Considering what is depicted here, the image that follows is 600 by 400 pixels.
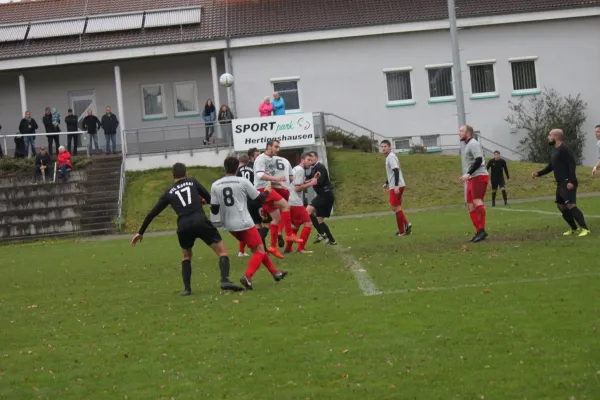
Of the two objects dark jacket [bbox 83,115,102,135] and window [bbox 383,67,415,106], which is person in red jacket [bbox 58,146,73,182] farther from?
window [bbox 383,67,415,106]

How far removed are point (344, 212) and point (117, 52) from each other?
15031 millimetres

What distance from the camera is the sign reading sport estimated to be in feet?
119

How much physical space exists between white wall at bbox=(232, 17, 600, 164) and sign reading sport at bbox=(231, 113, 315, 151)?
7.45 m

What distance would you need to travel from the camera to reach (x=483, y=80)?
4481 centimetres

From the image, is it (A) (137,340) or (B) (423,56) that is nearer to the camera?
(A) (137,340)

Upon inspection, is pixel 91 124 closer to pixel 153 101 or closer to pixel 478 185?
pixel 153 101

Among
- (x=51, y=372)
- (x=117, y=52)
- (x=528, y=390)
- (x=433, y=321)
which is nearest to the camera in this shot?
(x=528, y=390)

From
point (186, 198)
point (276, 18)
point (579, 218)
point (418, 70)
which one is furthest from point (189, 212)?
point (276, 18)

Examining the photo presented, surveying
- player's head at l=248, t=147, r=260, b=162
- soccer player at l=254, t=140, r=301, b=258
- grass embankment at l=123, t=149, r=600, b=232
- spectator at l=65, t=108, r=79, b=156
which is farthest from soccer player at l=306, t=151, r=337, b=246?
spectator at l=65, t=108, r=79, b=156

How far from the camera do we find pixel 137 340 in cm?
1003

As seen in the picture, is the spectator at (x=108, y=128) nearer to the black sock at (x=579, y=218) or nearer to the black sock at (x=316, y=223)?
the black sock at (x=316, y=223)

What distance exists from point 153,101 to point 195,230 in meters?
34.5

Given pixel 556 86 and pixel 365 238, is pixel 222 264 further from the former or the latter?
pixel 556 86

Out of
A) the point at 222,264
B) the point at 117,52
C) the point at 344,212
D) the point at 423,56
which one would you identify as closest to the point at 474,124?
the point at 423,56
